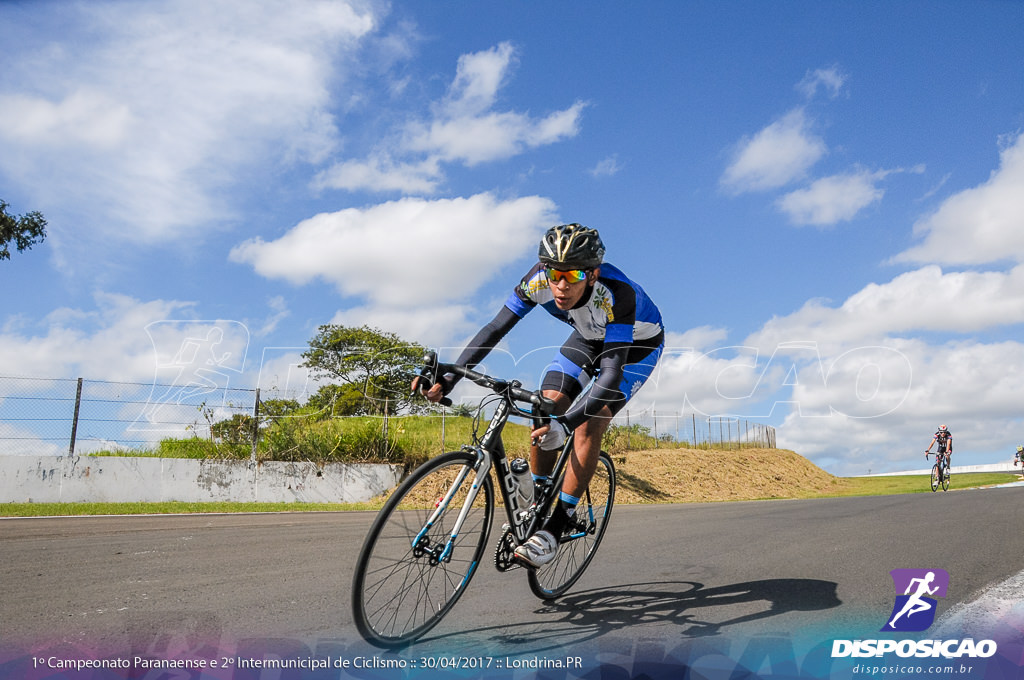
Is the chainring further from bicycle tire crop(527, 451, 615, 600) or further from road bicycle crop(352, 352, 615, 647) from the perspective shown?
bicycle tire crop(527, 451, 615, 600)

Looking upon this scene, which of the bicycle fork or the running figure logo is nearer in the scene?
the bicycle fork

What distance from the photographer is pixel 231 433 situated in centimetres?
1803

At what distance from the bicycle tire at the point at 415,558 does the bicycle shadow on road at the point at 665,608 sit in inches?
14.2

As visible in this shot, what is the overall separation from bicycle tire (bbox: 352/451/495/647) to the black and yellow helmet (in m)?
1.18

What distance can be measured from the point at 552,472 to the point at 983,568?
366cm

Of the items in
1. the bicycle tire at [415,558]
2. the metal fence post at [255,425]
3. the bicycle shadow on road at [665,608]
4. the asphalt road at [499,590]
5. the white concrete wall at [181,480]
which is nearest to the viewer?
the bicycle tire at [415,558]

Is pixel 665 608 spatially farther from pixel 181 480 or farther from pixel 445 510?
pixel 181 480

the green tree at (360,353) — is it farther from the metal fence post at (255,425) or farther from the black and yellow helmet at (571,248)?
the black and yellow helmet at (571,248)

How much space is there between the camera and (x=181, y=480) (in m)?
16.7

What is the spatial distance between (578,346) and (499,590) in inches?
66.7

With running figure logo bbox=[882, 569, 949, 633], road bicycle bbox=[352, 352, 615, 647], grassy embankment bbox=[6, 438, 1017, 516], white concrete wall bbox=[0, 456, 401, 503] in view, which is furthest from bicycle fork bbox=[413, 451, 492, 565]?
white concrete wall bbox=[0, 456, 401, 503]

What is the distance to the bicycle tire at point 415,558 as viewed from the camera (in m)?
3.21

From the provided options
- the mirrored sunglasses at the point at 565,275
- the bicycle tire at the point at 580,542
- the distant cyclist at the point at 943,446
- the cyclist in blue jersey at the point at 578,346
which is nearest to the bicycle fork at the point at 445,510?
the cyclist in blue jersey at the point at 578,346

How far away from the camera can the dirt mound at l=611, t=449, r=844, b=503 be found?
21.6 meters
